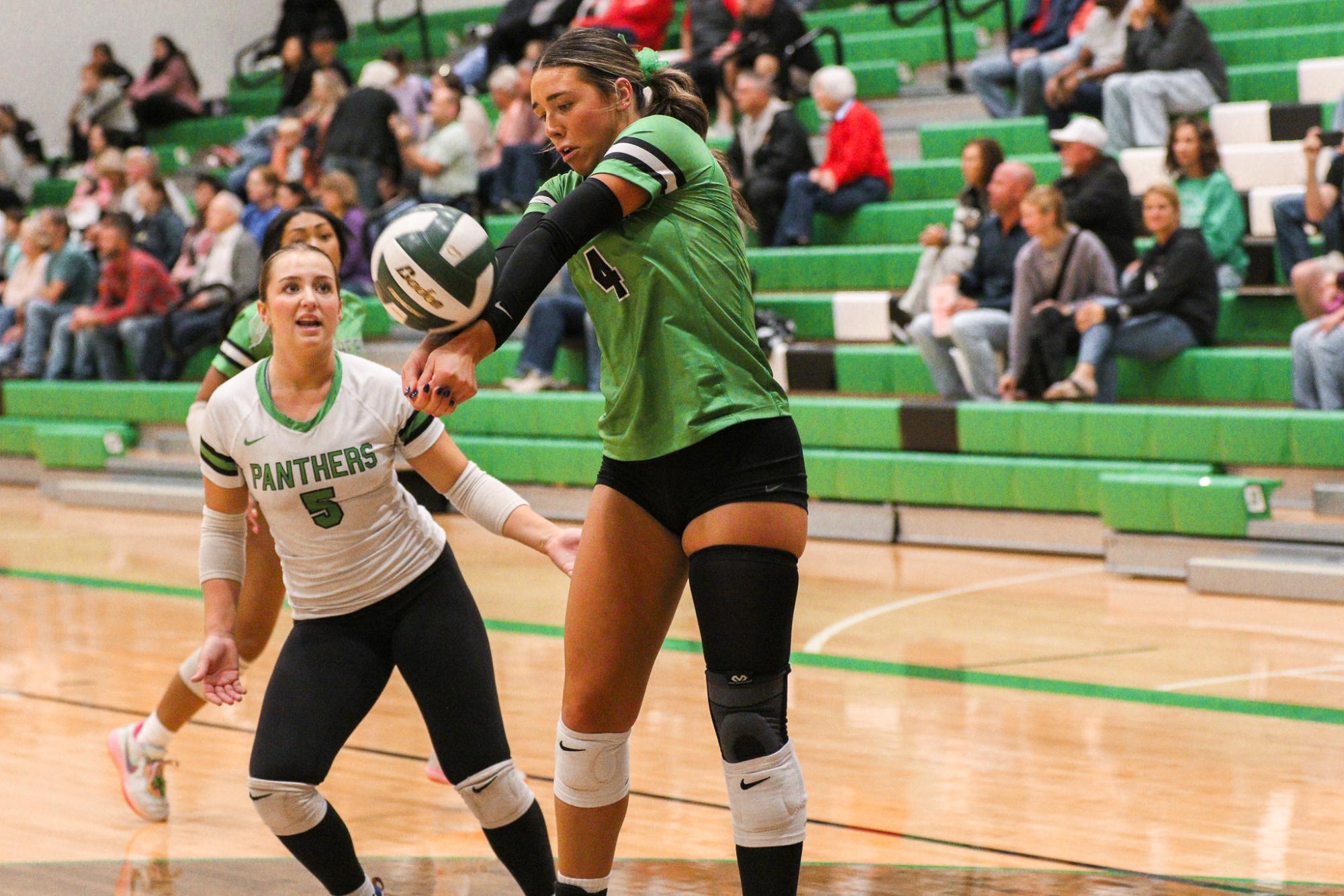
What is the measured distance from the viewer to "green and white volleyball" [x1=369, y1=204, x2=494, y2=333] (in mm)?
2424

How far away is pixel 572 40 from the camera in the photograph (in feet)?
8.77

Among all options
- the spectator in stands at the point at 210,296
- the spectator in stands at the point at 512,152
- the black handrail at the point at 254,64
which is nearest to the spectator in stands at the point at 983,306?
the spectator in stands at the point at 512,152

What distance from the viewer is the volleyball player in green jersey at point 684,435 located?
104 inches

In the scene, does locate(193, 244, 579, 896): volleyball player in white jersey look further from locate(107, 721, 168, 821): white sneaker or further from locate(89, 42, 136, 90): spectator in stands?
locate(89, 42, 136, 90): spectator in stands

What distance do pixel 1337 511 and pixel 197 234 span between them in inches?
318

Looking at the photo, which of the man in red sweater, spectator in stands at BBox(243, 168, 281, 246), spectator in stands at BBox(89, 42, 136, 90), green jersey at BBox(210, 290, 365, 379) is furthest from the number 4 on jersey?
spectator in stands at BBox(89, 42, 136, 90)

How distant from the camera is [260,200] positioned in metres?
11.7

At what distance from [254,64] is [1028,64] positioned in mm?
9367

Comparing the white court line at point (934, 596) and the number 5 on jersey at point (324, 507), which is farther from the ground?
the number 5 on jersey at point (324, 507)

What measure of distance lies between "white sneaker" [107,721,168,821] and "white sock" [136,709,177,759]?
1cm

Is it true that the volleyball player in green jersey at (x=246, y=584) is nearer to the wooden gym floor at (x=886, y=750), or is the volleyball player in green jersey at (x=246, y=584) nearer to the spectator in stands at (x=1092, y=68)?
the wooden gym floor at (x=886, y=750)

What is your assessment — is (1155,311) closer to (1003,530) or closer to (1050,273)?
(1050,273)

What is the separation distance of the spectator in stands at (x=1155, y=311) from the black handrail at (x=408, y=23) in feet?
27.1

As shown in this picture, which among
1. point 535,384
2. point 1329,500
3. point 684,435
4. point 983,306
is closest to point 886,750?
point 684,435
